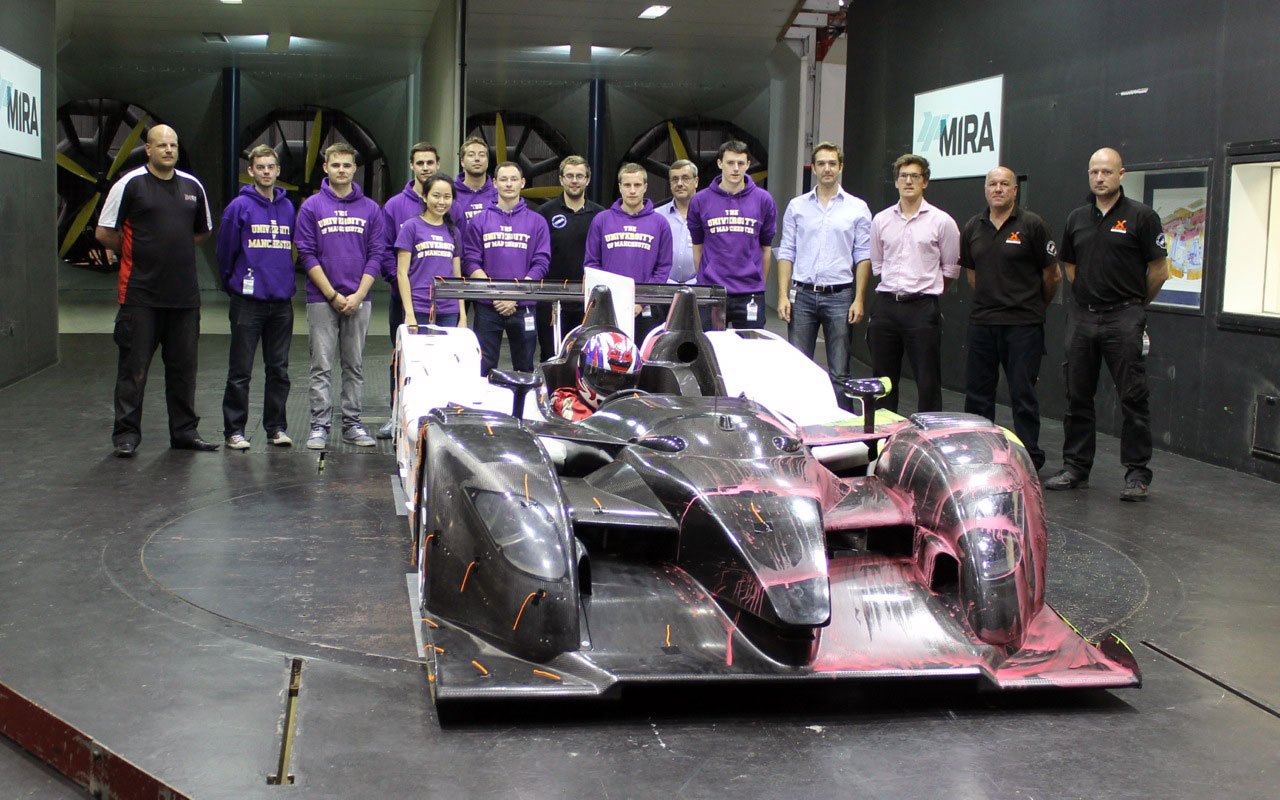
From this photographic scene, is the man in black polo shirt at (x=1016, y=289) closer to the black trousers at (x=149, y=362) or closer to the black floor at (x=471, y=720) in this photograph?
the black floor at (x=471, y=720)

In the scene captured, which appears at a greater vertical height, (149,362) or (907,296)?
(907,296)

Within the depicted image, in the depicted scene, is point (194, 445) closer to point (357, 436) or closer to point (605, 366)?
point (357, 436)

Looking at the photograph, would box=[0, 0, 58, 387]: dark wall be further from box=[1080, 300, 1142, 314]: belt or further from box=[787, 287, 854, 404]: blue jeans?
box=[1080, 300, 1142, 314]: belt

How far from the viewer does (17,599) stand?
4.14 metres

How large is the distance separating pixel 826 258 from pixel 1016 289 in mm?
1068

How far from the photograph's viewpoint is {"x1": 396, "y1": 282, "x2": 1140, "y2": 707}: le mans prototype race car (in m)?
3.20

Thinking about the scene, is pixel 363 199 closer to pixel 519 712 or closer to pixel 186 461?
pixel 186 461

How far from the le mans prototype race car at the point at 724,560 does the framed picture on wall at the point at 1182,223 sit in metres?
4.05

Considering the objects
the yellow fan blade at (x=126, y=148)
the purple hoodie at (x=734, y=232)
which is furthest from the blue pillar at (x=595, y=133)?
the purple hoodie at (x=734, y=232)

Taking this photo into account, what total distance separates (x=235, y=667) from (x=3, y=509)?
255 centimetres

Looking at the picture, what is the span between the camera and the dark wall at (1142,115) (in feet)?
22.9

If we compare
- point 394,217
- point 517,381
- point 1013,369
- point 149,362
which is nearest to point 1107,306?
point 1013,369

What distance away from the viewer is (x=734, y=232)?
7.12 meters

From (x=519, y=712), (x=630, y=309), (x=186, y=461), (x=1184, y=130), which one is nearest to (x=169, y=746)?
(x=519, y=712)
